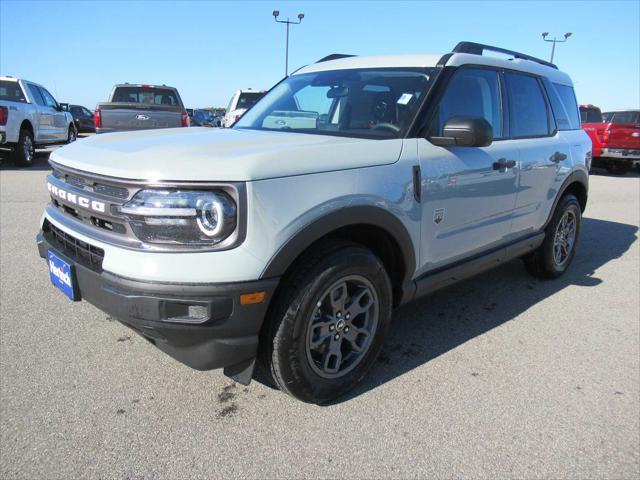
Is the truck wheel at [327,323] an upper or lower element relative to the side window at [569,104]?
lower

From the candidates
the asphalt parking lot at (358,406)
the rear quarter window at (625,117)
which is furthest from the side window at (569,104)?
the rear quarter window at (625,117)

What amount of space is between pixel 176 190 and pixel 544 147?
3.19m

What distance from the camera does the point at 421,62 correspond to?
3.23m

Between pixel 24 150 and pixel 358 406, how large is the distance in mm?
11399

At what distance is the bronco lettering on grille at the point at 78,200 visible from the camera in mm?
2239

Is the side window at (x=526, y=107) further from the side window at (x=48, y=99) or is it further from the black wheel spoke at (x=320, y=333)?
the side window at (x=48, y=99)

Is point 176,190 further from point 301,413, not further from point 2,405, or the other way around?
point 2,405

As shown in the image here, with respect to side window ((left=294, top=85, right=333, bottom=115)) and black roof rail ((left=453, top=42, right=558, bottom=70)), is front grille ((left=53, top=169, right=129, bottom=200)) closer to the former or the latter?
side window ((left=294, top=85, right=333, bottom=115))

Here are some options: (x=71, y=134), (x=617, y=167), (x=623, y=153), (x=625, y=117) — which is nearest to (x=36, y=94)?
(x=71, y=134)

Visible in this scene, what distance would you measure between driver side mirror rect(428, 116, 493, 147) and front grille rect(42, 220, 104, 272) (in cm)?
192

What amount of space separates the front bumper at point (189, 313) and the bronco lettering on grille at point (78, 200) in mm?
273

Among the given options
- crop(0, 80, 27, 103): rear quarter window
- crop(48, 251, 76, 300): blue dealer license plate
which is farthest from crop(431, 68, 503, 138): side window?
crop(0, 80, 27, 103): rear quarter window

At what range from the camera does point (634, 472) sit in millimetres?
2184

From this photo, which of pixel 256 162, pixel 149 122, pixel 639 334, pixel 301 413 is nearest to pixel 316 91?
pixel 256 162
